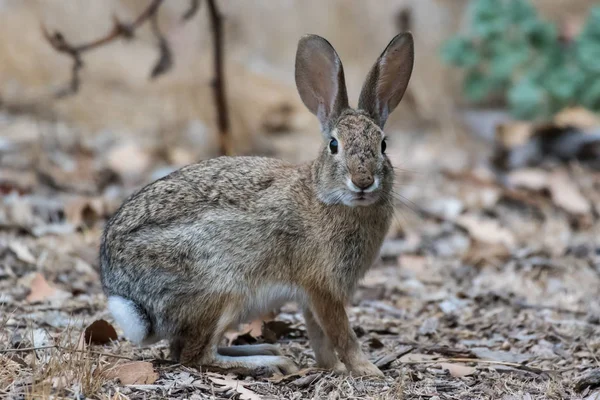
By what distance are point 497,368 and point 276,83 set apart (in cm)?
632

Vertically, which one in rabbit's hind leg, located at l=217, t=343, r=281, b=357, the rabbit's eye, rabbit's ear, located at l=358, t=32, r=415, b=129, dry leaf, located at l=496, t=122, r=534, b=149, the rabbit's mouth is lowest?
rabbit's hind leg, located at l=217, t=343, r=281, b=357

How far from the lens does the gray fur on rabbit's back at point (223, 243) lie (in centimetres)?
457

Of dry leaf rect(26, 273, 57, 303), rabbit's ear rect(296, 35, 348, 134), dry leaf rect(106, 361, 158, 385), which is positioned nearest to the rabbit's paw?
dry leaf rect(106, 361, 158, 385)

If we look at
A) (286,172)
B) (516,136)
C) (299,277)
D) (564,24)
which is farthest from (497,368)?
(564,24)

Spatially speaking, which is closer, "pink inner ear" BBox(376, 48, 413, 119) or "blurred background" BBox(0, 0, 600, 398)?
"pink inner ear" BBox(376, 48, 413, 119)

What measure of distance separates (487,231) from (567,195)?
1036 millimetres

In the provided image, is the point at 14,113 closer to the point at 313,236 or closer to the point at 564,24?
the point at 313,236

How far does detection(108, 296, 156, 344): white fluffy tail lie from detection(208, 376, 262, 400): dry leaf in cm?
44

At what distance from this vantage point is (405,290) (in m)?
6.52

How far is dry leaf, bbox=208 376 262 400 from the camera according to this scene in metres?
4.14

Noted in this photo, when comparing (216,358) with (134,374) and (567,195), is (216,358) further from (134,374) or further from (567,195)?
(567,195)

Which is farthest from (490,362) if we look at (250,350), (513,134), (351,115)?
(513,134)

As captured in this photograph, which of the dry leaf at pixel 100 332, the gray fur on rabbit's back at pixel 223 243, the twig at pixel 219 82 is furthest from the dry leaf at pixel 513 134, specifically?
the dry leaf at pixel 100 332

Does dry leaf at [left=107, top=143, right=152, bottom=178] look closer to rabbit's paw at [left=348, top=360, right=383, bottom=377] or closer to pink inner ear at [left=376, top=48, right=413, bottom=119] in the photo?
pink inner ear at [left=376, top=48, right=413, bottom=119]
